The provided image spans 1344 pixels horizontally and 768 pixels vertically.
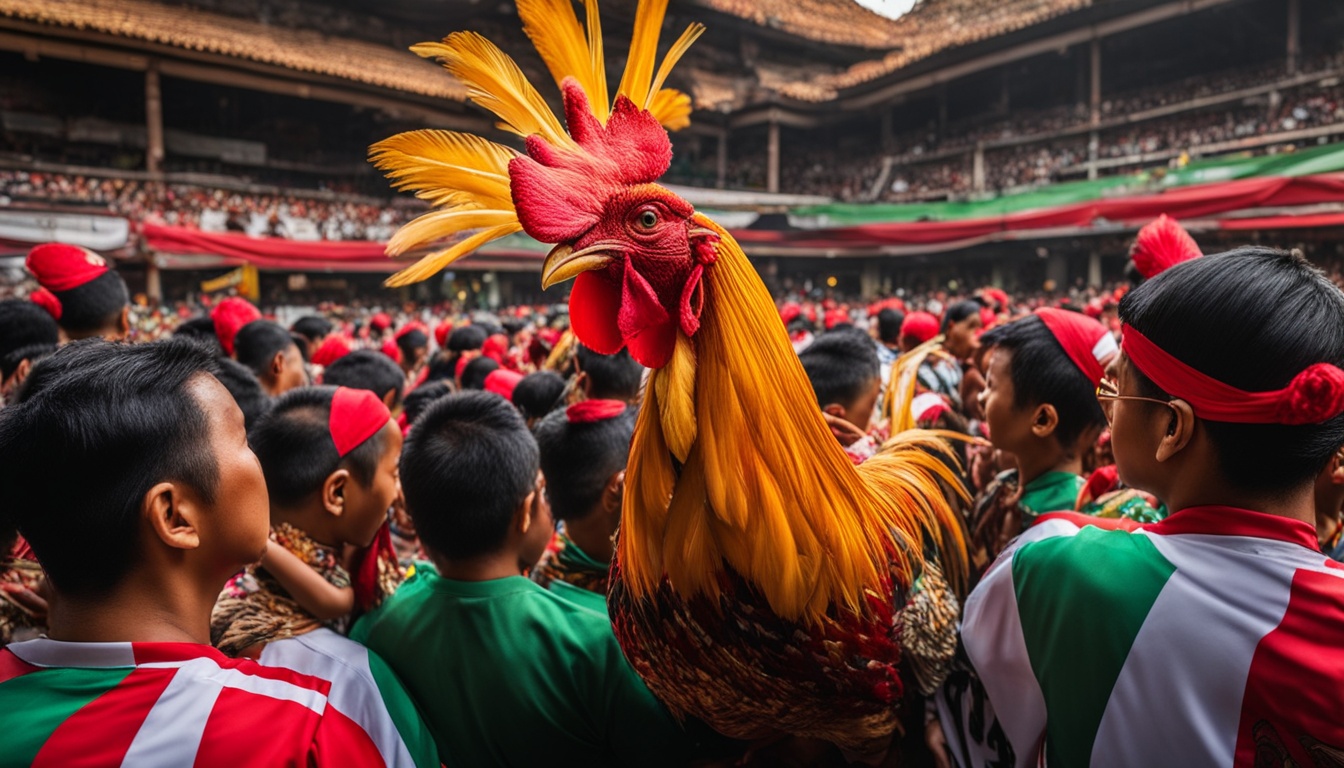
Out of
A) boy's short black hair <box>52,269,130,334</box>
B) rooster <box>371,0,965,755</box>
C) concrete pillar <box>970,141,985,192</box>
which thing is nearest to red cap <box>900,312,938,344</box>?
rooster <box>371,0,965,755</box>

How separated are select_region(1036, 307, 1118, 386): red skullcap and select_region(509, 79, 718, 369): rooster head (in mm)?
1198

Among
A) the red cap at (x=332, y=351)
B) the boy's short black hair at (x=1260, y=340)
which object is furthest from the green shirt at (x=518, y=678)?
the red cap at (x=332, y=351)

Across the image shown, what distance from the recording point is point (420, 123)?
20578 mm

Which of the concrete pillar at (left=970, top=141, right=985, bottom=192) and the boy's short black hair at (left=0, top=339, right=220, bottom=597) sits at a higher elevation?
the concrete pillar at (left=970, top=141, right=985, bottom=192)

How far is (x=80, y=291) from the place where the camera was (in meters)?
3.93

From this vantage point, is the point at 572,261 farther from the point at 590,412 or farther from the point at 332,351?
the point at 332,351

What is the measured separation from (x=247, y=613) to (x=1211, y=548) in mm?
2010

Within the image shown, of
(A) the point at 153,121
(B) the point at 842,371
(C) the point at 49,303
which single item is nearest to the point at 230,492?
(B) the point at 842,371

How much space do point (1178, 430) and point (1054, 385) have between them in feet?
3.23

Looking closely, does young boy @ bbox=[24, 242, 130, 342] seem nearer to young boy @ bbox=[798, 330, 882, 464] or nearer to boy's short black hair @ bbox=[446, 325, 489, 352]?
boy's short black hair @ bbox=[446, 325, 489, 352]

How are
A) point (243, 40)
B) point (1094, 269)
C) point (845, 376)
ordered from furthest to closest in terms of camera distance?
point (1094, 269), point (243, 40), point (845, 376)

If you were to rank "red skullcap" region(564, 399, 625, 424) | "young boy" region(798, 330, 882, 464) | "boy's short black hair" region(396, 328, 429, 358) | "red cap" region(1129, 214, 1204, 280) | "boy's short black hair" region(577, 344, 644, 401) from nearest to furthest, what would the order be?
"red skullcap" region(564, 399, 625, 424), "red cap" region(1129, 214, 1204, 280), "young boy" region(798, 330, 882, 464), "boy's short black hair" region(577, 344, 644, 401), "boy's short black hair" region(396, 328, 429, 358)

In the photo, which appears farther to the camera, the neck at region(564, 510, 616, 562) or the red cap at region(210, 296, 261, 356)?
the red cap at region(210, 296, 261, 356)

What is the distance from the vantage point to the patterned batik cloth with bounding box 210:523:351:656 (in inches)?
68.2
